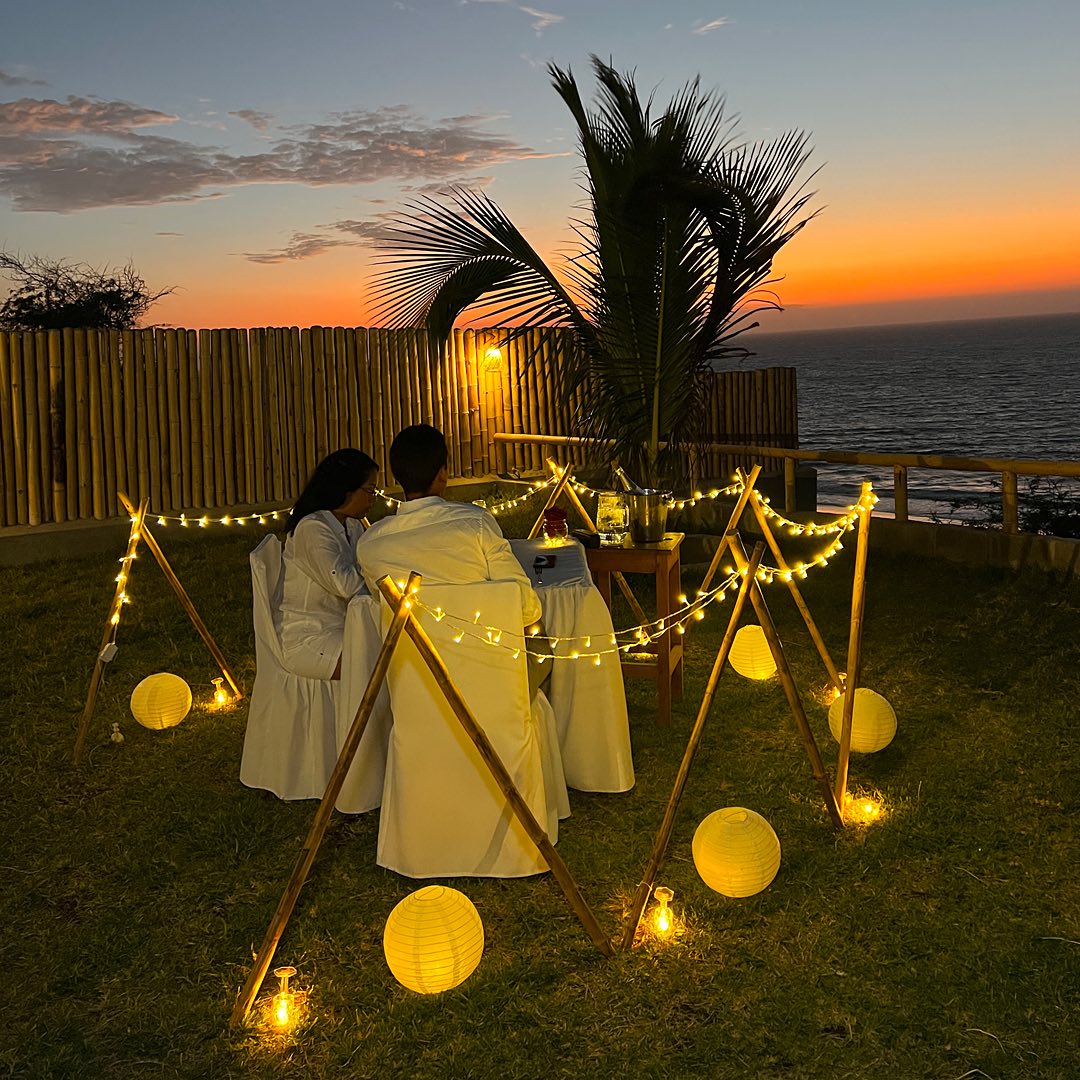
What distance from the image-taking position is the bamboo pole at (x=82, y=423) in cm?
709

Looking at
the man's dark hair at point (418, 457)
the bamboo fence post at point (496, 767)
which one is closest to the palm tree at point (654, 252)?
the man's dark hair at point (418, 457)

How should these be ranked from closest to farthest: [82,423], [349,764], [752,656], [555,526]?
[349,764] → [555,526] → [752,656] → [82,423]

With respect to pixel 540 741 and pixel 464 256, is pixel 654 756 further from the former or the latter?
pixel 464 256

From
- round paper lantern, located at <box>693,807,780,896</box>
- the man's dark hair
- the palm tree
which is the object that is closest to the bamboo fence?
the palm tree

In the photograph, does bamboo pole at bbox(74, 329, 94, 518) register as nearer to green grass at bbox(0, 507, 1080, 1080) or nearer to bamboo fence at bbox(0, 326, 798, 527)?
bamboo fence at bbox(0, 326, 798, 527)

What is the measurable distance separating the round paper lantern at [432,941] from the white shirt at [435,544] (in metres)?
0.76

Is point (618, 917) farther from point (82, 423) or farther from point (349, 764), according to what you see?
point (82, 423)

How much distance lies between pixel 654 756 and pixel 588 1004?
1458 millimetres

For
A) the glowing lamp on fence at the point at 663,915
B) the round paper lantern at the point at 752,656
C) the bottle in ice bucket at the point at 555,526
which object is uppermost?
the bottle in ice bucket at the point at 555,526

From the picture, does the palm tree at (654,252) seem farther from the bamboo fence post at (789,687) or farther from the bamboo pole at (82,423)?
the bamboo pole at (82,423)

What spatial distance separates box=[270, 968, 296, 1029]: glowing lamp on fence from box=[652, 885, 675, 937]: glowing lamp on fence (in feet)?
2.81

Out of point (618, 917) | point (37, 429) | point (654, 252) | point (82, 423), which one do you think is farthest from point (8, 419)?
point (618, 917)

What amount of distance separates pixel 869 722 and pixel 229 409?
5.44m

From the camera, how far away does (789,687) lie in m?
2.84
